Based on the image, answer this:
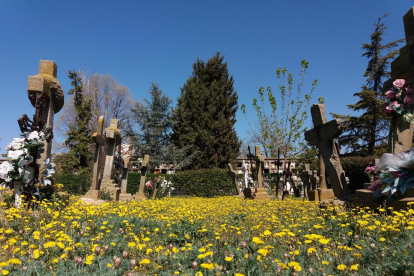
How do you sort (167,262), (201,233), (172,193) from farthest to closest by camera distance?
1. (172,193)
2. (201,233)
3. (167,262)

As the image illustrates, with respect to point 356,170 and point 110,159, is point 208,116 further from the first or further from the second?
point 110,159

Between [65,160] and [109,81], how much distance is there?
468 inches

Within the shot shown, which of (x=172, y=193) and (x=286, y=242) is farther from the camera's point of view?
(x=172, y=193)

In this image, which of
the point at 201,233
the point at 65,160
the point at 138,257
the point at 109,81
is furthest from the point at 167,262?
the point at 109,81

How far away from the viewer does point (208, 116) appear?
31672 millimetres

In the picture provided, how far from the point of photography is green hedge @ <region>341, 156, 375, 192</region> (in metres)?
15.9

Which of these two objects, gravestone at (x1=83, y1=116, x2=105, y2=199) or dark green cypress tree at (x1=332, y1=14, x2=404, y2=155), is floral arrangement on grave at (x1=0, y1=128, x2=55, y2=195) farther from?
dark green cypress tree at (x1=332, y1=14, x2=404, y2=155)

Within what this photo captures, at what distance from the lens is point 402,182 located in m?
3.17

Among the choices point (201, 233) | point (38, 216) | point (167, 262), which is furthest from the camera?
point (38, 216)

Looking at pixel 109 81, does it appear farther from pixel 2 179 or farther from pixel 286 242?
pixel 286 242

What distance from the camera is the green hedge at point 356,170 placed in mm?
15891

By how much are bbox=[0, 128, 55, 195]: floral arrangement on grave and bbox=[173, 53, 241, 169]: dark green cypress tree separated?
24.8 meters

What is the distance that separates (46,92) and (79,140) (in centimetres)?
2282

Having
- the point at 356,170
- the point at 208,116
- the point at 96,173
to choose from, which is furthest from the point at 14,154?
the point at 208,116
